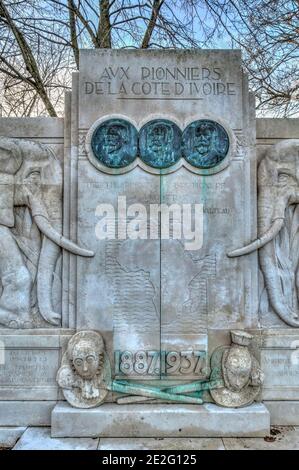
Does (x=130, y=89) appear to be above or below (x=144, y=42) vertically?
below

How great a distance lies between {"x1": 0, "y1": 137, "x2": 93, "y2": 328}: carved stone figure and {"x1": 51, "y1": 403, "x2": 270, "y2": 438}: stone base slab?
106cm

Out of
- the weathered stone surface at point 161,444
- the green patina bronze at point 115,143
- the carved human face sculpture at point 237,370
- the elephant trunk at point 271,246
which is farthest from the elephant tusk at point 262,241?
the weathered stone surface at point 161,444

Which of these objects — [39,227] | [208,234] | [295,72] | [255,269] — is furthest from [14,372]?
[295,72]

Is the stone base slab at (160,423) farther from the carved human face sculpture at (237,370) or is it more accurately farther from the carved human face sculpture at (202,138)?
the carved human face sculpture at (202,138)

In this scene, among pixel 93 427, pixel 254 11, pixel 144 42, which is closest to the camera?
pixel 93 427

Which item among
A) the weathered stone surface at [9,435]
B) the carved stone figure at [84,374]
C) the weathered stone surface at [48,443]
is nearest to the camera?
the weathered stone surface at [48,443]

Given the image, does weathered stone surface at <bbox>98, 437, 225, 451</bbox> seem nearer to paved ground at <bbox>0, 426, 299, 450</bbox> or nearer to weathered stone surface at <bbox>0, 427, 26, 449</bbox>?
paved ground at <bbox>0, 426, 299, 450</bbox>

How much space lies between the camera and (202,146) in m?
4.45

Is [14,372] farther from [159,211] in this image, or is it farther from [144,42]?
[144,42]

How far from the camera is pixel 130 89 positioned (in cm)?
449

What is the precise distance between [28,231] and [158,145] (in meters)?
1.77

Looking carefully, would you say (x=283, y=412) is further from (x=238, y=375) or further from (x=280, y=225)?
(x=280, y=225)

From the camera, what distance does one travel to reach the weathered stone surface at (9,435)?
13.0 feet

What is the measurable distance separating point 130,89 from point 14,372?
341 cm
